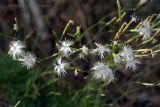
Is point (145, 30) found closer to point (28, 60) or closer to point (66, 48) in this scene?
point (66, 48)

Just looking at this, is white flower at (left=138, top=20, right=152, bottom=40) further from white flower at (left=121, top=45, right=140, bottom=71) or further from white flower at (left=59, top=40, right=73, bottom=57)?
white flower at (left=59, top=40, right=73, bottom=57)

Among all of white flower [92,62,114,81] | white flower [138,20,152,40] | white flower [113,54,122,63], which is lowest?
white flower [92,62,114,81]

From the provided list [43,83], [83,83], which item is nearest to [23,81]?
[43,83]

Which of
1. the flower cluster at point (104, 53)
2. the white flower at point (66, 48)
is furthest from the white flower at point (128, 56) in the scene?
the white flower at point (66, 48)

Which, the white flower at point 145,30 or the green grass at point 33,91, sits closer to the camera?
the white flower at point 145,30

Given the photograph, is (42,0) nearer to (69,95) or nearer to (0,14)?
(0,14)

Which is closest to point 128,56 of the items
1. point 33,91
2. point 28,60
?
point 28,60

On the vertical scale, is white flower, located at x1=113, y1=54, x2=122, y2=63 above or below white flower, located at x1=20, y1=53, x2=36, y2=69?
below

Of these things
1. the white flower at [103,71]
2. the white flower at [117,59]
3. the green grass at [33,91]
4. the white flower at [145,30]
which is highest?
the green grass at [33,91]

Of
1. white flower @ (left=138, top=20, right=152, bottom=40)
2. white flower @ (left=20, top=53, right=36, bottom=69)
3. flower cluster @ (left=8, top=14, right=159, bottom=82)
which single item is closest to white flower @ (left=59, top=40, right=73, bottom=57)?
flower cluster @ (left=8, top=14, right=159, bottom=82)

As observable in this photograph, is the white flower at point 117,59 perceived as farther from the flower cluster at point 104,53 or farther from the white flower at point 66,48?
the white flower at point 66,48
